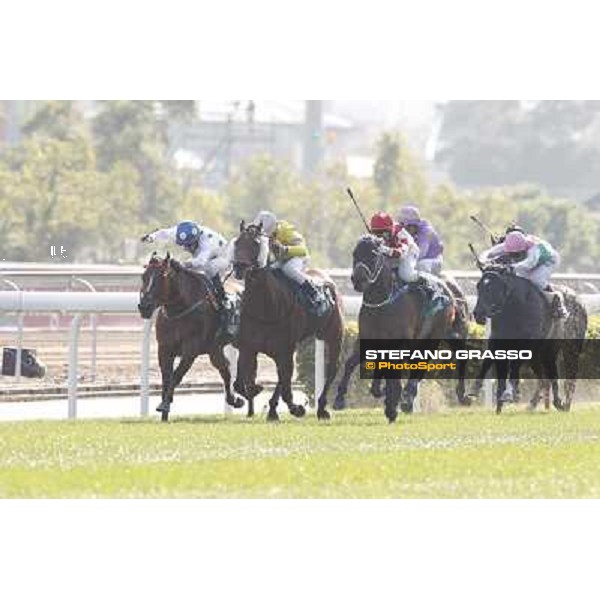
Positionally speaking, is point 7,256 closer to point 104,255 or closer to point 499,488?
point 104,255

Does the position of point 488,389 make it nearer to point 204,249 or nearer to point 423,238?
point 423,238

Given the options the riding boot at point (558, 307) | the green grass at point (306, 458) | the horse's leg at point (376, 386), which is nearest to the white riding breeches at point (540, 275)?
the riding boot at point (558, 307)

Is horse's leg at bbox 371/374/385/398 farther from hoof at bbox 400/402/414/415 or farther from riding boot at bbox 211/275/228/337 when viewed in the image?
riding boot at bbox 211/275/228/337

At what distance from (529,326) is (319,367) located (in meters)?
2.04

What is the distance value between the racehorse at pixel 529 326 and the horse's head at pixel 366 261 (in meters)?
1.57

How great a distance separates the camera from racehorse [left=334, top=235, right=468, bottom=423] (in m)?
17.7

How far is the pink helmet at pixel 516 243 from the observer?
19.7m

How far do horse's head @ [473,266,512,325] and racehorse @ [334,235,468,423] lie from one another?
0.38 m

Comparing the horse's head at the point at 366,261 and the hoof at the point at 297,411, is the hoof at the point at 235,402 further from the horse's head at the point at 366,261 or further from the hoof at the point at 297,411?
the horse's head at the point at 366,261

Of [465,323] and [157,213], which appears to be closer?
[465,323]

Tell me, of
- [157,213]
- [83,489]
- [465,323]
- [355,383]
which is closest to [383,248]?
[465,323]

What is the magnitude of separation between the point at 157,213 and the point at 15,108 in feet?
76.0

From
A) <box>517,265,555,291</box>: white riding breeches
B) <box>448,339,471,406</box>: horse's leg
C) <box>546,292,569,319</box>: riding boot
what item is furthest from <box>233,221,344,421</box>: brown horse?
<box>546,292,569,319</box>: riding boot

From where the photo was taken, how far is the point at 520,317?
1964cm
